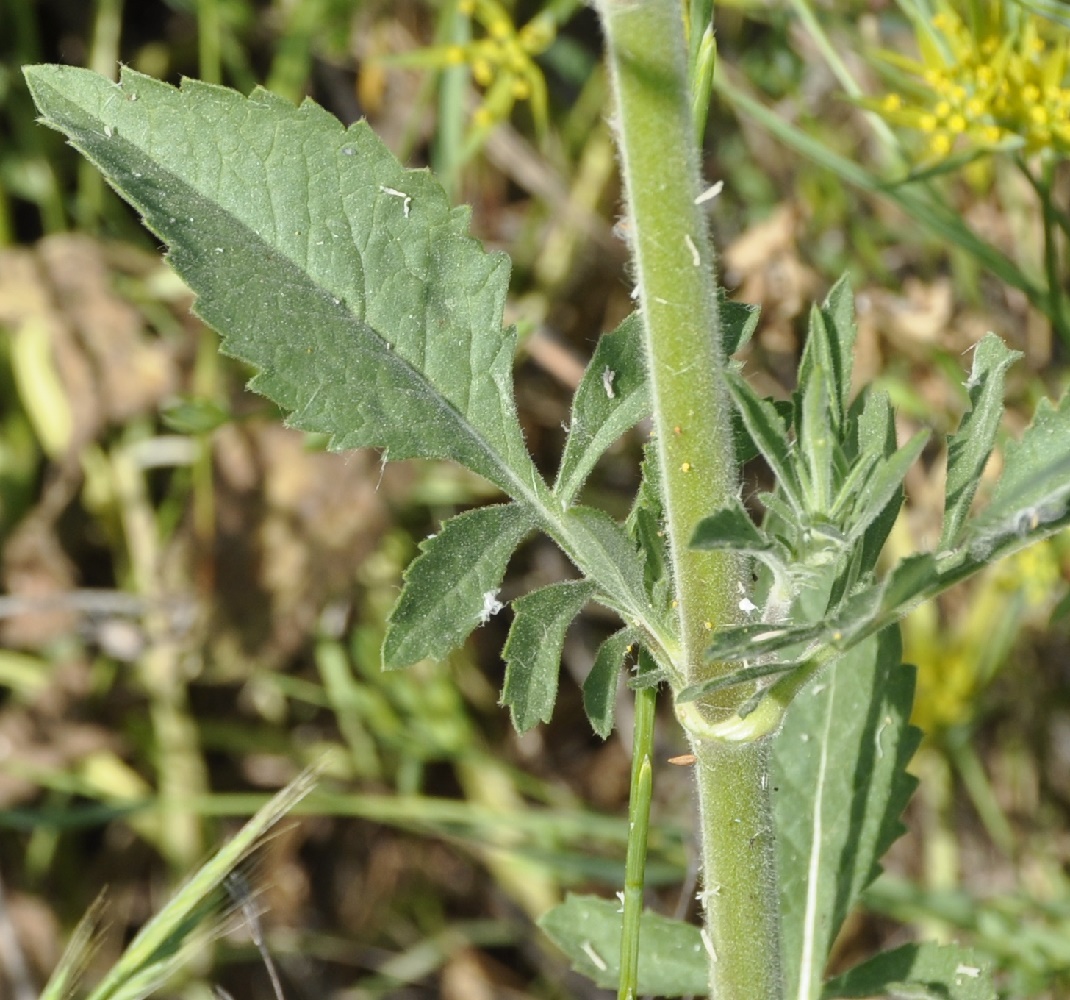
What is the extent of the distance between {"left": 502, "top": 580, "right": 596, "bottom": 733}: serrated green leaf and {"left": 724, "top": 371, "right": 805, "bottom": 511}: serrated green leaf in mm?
199

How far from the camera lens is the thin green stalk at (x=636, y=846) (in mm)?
1273

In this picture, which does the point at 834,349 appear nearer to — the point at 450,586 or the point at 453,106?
the point at 450,586

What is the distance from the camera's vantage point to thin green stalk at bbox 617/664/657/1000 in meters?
1.27

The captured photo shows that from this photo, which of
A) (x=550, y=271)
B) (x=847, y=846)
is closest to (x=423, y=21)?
(x=550, y=271)

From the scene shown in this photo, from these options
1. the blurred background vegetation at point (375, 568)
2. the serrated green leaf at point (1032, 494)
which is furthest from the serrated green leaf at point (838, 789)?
the blurred background vegetation at point (375, 568)

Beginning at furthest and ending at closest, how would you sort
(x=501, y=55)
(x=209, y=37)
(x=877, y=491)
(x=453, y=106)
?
(x=209, y=37) → (x=453, y=106) → (x=501, y=55) → (x=877, y=491)

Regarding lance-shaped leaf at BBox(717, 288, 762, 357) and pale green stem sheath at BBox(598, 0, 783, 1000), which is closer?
pale green stem sheath at BBox(598, 0, 783, 1000)

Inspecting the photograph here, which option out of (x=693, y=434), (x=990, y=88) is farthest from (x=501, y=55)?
(x=693, y=434)

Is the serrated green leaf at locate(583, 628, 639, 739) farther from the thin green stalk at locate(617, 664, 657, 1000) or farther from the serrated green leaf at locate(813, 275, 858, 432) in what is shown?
the serrated green leaf at locate(813, 275, 858, 432)

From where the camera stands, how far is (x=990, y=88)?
1.89 metres

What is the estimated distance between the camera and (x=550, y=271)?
2.96 metres

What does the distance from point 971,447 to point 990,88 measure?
3.25 feet

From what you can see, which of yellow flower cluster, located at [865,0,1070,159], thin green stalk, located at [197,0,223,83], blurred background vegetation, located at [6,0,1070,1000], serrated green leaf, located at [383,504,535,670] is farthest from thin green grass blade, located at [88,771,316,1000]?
thin green stalk, located at [197,0,223,83]

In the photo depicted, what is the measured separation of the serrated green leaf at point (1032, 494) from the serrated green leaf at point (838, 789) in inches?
14.5
